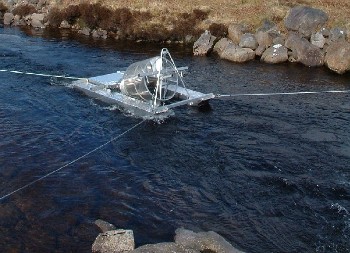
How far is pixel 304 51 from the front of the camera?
3031 centimetres

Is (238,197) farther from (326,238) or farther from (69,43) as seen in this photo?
(69,43)

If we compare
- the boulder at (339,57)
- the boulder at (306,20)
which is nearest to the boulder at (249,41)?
the boulder at (306,20)

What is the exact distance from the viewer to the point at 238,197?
49.6 ft

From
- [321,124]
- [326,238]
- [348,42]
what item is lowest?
[326,238]

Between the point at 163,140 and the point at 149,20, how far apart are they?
21459 millimetres

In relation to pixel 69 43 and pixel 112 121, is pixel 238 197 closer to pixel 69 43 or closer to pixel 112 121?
pixel 112 121

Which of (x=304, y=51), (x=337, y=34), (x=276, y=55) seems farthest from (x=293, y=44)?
(x=337, y=34)

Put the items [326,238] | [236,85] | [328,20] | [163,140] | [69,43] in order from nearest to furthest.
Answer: [326,238], [163,140], [236,85], [328,20], [69,43]

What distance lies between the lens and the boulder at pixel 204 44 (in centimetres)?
3294

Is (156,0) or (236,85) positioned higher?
(156,0)

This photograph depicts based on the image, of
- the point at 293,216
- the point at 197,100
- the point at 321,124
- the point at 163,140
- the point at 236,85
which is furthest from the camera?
the point at 236,85

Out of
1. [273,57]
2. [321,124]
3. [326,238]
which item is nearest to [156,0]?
[273,57]

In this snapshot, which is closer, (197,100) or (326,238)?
(326,238)

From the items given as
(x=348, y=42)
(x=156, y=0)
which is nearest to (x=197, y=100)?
(x=348, y=42)
